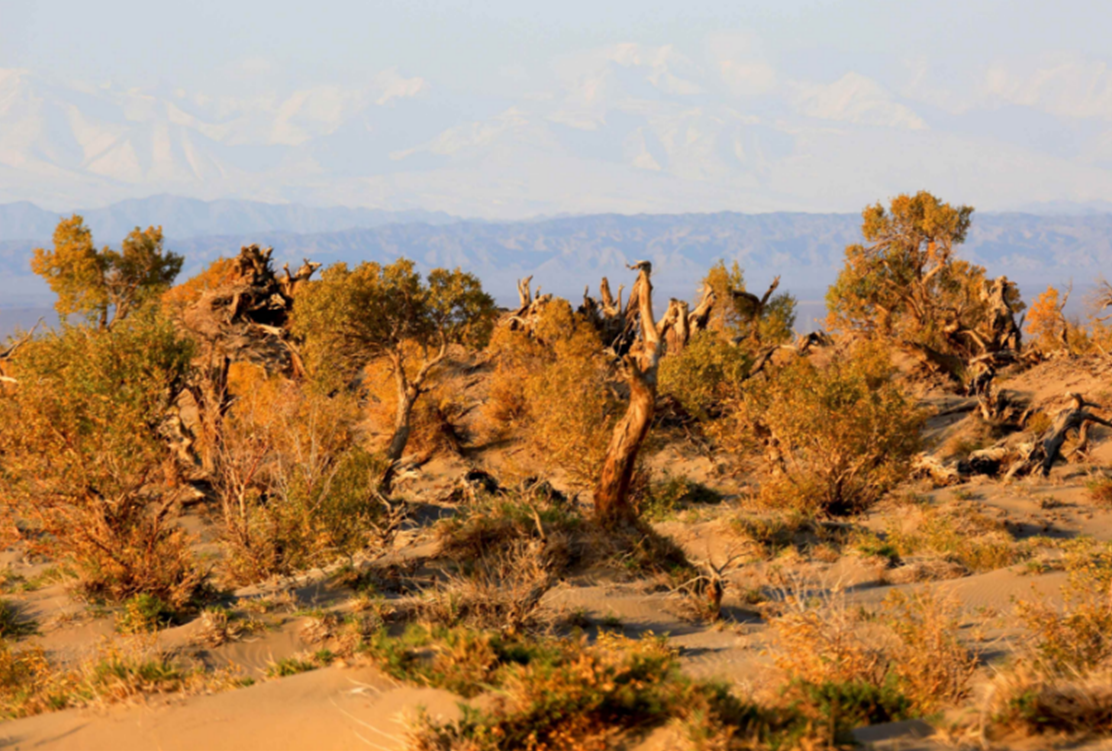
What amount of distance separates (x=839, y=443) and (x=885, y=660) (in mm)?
13396

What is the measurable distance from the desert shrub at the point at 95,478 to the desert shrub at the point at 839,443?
13816mm

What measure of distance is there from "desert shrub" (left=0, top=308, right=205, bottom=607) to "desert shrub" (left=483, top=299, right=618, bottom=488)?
956cm

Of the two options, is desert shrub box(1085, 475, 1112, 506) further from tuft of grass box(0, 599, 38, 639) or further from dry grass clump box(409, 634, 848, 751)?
tuft of grass box(0, 599, 38, 639)

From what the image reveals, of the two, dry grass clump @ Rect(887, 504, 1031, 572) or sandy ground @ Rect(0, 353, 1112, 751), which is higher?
sandy ground @ Rect(0, 353, 1112, 751)

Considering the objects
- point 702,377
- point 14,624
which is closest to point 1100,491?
point 702,377

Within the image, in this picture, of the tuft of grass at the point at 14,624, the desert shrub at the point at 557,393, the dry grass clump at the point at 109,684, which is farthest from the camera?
the desert shrub at the point at 557,393

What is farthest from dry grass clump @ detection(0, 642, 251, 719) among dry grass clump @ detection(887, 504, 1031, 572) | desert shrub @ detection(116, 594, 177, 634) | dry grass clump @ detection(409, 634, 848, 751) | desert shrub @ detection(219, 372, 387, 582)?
dry grass clump @ detection(887, 504, 1031, 572)

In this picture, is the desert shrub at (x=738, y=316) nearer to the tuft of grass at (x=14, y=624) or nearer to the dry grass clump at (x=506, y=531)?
the dry grass clump at (x=506, y=531)

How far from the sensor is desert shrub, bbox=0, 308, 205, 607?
524 inches

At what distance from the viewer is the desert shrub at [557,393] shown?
21125 millimetres

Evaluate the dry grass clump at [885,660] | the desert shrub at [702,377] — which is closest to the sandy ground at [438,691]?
the dry grass clump at [885,660]

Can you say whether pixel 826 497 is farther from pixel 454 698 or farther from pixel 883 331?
pixel 883 331

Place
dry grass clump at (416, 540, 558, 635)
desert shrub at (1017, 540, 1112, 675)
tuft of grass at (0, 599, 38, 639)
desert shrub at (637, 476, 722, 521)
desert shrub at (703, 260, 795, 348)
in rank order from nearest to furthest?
desert shrub at (1017, 540, 1112, 675)
dry grass clump at (416, 540, 558, 635)
tuft of grass at (0, 599, 38, 639)
desert shrub at (637, 476, 722, 521)
desert shrub at (703, 260, 795, 348)

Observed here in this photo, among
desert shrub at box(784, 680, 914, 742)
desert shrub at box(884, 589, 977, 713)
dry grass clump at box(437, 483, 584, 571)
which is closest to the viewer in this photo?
A: desert shrub at box(784, 680, 914, 742)
